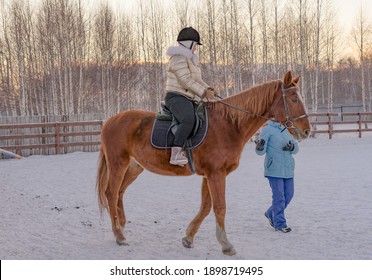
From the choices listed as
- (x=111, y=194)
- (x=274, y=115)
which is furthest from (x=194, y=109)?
(x=111, y=194)

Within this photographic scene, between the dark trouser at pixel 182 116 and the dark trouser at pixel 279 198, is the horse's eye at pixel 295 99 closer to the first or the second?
the dark trouser at pixel 182 116

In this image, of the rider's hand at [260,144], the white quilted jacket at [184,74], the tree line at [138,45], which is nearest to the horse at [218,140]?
the white quilted jacket at [184,74]

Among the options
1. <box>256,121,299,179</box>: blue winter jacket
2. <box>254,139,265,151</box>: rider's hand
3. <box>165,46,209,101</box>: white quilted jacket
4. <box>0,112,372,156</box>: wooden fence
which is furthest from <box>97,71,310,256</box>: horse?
<box>0,112,372,156</box>: wooden fence

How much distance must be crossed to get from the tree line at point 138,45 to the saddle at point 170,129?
1952 cm

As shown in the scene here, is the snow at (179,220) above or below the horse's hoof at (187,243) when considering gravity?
below

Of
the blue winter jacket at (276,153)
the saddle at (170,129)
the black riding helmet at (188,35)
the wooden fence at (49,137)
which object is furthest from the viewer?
the wooden fence at (49,137)

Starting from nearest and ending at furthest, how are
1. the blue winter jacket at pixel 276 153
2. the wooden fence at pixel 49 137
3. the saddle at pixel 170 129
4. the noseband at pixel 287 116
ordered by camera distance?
the noseband at pixel 287 116 < the saddle at pixel 170 129 < the blue winter jacket at pixel 276 153 < the wooden fence at pixel 49 137

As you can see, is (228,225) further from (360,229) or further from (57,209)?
(57,209)

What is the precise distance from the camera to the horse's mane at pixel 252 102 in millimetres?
4664

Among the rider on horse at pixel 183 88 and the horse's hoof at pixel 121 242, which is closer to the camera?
the rider on horse at pixel 183 88

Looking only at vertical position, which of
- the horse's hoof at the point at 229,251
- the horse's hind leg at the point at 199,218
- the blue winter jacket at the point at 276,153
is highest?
the blue winter jacket at the point at 276,153

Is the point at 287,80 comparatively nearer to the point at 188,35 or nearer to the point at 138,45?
the point at 188,35

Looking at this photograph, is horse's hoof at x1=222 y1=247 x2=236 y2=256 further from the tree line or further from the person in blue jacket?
the tree line

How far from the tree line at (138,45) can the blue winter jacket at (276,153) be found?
19.3m
